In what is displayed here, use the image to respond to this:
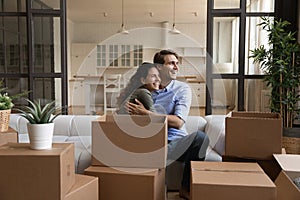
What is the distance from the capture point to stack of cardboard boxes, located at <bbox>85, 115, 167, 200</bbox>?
82.8 inches

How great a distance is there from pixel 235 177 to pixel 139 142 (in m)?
0.63

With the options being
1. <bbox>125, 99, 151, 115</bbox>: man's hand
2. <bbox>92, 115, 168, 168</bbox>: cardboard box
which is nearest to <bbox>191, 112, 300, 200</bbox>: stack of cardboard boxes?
<bbox>92, 115, 168, 168</bbox>: cardboard box

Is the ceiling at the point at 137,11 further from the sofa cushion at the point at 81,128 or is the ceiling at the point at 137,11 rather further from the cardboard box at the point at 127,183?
the cardboard box at the point at 127,183

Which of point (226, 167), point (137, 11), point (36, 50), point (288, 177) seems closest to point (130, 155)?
point (226, 167)

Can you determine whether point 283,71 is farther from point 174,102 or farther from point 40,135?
point 40,135

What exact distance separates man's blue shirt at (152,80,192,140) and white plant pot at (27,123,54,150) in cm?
109

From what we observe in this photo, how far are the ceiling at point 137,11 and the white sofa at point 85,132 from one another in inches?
174

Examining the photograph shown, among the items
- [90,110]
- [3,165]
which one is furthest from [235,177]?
[90,110]

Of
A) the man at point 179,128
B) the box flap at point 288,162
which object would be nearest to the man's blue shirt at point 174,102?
the man at point 179,128

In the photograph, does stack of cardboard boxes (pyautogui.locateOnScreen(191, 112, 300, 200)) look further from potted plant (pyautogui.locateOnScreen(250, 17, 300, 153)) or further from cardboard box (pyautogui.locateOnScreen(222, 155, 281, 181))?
potted plant (pyautogui.locateOnScreen(250, 17, 300, 153))

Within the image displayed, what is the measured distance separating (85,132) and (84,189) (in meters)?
1.55

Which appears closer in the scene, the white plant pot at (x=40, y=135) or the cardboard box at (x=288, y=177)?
the cardboard box at (x=288, y=177)

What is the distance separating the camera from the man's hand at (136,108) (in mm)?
Answer: 2367

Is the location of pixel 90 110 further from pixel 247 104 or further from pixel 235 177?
pixel 235 177
